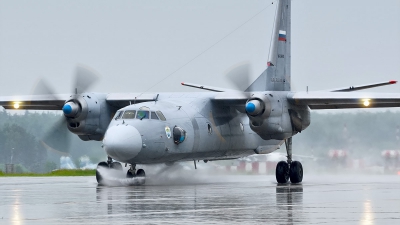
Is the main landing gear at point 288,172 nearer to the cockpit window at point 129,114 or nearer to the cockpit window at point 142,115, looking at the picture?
the cockpit window at point 142,115

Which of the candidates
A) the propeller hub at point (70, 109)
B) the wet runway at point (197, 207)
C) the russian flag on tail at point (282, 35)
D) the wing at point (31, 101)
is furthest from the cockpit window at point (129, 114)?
the russian flag on tail at point (282, 35)

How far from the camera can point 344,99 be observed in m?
24.9

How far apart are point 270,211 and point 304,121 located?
13.5 meters

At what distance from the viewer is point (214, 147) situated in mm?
26016

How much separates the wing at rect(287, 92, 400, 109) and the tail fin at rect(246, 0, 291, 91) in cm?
198

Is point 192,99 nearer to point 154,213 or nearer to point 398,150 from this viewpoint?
point 398,150

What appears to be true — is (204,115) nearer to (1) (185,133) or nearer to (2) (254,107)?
(1) (185,133)

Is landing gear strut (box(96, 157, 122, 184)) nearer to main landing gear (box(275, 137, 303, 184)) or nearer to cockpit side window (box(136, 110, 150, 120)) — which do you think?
cockpit side window (box(136, 110, 150, 120))

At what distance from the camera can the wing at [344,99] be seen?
971 inches

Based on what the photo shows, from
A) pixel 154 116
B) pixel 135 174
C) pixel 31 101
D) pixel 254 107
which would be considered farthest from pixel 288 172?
pixel 31 101

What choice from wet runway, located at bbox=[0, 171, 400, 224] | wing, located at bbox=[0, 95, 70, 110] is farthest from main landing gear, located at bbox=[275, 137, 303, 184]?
wing, located at bbox=[0, 95, 70, 110]

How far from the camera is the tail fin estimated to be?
27406 mm

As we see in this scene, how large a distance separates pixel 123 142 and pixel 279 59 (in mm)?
8493

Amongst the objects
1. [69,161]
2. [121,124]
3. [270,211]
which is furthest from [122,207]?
[69,161]
